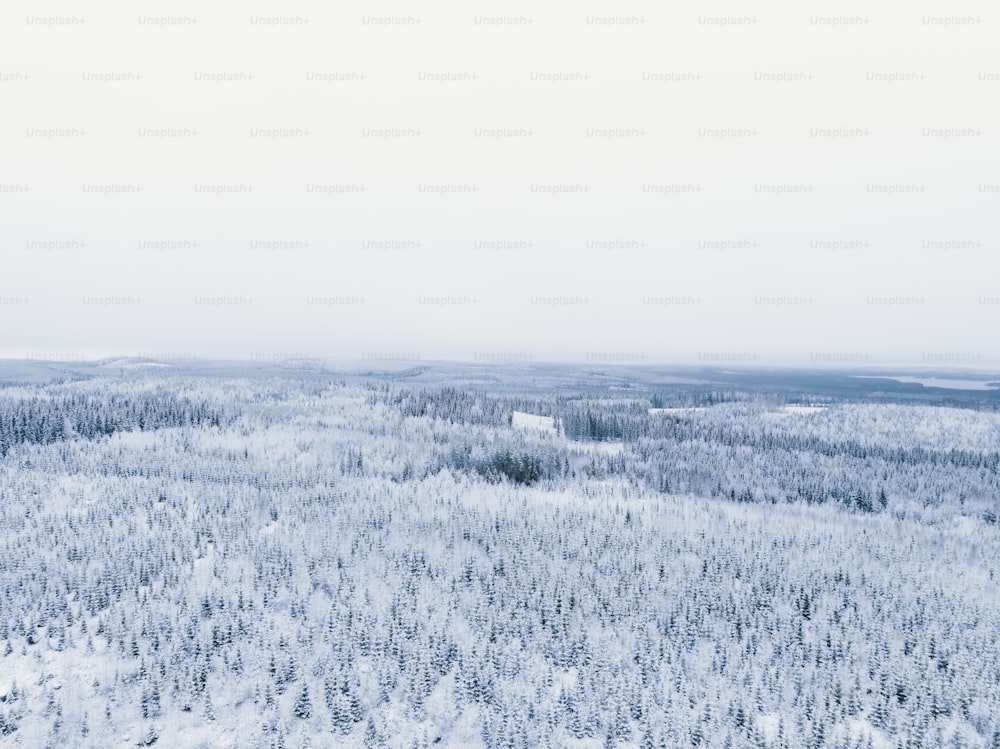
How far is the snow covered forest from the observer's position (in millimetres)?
7754

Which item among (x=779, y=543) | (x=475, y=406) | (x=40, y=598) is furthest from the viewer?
(x=475, y=406)

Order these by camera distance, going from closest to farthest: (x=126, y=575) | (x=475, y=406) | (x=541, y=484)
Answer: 1. (x=126, y=575)
2. (x=541, y=484)
3. (x=475, y=406)

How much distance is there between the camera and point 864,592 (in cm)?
1216

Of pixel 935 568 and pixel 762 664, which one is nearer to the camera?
pixel 762 664

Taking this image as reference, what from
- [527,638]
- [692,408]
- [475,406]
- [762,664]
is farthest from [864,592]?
[692,408]

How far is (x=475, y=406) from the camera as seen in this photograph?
54.9m

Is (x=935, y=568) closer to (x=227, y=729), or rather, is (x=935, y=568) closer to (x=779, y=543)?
(x=779, y=543)

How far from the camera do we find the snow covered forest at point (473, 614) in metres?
7.75

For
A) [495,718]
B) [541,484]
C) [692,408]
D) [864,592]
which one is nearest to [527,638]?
[495,718]

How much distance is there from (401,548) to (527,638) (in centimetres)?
515

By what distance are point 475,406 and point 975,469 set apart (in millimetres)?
39628

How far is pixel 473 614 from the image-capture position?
10453 mm

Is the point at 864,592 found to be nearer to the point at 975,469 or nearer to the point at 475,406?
the point at 975,469

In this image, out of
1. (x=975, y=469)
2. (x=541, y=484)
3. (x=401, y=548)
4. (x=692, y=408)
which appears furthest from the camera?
(x=692, y=408)
